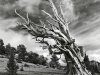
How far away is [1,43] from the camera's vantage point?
77125 mm

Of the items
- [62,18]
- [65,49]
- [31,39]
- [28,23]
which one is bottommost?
[65,49]

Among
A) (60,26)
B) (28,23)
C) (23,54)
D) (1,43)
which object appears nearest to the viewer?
(28,23)

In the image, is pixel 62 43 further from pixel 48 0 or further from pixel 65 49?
pixel 48 0

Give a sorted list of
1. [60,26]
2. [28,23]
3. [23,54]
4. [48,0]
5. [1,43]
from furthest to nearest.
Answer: [1,43]
[23,54]
[48,0]
[60,26]
[28,23]

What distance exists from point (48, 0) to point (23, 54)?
2428 inches

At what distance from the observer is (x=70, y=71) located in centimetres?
613

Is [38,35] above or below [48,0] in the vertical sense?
below

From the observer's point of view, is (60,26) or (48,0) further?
(48,0)

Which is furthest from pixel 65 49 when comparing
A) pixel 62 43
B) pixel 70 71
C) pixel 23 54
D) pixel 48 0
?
pixel 23 54

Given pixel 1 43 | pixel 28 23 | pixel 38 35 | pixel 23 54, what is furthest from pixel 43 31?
pixel 1 43

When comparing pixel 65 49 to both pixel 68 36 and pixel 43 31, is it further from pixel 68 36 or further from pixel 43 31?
pixel 43 31

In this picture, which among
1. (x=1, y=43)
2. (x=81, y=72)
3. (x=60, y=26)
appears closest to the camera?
(x=81, y=72)

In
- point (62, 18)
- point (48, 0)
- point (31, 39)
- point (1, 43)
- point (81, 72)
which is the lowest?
point (81, 72)

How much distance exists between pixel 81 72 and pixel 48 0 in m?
4.08
